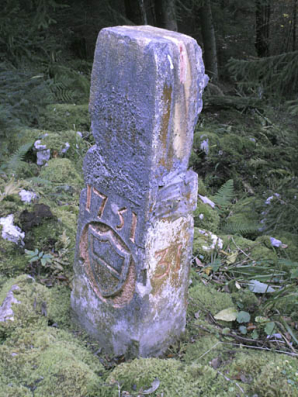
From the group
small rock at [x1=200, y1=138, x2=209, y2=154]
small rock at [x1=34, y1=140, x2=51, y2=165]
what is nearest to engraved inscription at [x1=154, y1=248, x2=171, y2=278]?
small rock at [x1=34, y1=140, x2=51, y2=165]

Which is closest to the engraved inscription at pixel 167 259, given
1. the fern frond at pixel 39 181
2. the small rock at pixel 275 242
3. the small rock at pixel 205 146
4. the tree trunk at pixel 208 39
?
the small rock at pixel 275 242

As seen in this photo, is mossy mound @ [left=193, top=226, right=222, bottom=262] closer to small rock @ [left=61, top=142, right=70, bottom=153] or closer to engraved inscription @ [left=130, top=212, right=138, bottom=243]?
engraved inscription @ [left=130, top=212, right=138, bottom=243]

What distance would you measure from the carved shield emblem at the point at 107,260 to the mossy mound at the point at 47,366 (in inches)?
16.9

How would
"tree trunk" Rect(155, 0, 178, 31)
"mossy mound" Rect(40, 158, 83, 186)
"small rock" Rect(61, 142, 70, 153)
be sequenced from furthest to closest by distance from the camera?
"tree trunk" Rect(155, 0, 178, 31), "small rock" Rect(61, 142, 70, 153), "mossy mound" Rect(40, 158, 83, 186)

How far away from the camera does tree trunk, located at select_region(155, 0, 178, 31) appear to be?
7.97 metres

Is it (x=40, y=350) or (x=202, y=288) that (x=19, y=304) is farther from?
(x=202, y=288)

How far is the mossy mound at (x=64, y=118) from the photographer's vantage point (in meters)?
6.43

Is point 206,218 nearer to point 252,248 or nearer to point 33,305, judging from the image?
point 252,248

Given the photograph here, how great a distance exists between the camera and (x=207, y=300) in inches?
127

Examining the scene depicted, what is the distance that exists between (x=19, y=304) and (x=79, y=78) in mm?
5925

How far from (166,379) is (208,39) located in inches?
382

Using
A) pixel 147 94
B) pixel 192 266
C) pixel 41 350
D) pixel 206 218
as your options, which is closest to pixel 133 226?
pixel 147 94

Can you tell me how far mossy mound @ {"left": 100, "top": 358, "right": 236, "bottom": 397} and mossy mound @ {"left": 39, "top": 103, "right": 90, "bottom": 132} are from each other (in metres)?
4.58

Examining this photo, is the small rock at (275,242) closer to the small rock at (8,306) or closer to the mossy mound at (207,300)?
the mossy mound at (207,300)
